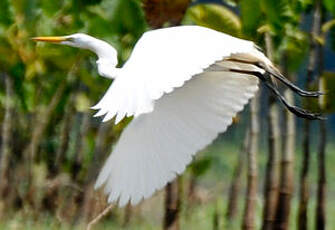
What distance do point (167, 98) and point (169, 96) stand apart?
0.07 feet

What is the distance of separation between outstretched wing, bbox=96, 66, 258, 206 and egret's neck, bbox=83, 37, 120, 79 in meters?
0.28

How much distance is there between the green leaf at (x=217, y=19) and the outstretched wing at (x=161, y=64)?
1869 millimetres

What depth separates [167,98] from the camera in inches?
263


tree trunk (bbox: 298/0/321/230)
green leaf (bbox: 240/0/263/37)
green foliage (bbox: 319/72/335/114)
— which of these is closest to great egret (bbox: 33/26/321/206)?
green leaf (bbox: 240/0/263/37)

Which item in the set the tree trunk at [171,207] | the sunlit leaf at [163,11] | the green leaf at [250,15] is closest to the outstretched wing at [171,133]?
the green leaf at [250,15]

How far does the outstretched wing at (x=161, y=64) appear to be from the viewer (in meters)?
5.68

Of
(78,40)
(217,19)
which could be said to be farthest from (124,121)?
(78,40)

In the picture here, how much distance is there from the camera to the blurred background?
838 centimetres

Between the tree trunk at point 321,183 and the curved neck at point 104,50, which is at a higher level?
the curved neck at point 104,50

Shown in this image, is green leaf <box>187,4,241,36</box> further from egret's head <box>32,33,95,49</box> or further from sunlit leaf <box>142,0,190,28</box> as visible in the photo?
egret's head <box>32,33,95,49</box>

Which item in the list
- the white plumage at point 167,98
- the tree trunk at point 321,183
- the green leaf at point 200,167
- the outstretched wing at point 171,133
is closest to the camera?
the white plumage at point 167,98

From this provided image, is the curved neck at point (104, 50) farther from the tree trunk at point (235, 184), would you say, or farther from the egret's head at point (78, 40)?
the tree trunk at point (235, 184)

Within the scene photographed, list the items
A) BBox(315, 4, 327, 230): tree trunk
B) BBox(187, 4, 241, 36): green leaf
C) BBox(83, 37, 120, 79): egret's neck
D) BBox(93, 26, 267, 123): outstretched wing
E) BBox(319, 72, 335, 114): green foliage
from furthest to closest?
BBox(315, 4, 327, 230): tree trunk
BBox(319, 72, 335, 114): green foliage
BBox(187, 4, 241, 36): green leaf
BBox(83, 37, 120, 79): egret's neck
BBox(93, 26, 267, 123): outstretched wing

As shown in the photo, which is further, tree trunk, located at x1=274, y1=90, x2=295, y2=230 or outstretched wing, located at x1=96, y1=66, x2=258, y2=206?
tree trunk, located at x1=274, y1=90, x2=295, y2=230
